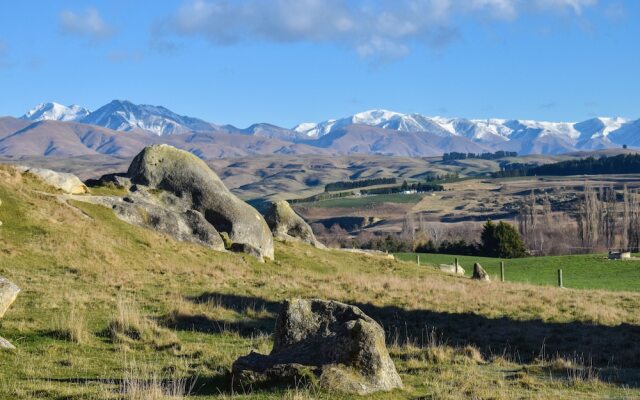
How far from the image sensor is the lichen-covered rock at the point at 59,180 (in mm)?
43781

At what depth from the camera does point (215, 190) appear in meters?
49.1

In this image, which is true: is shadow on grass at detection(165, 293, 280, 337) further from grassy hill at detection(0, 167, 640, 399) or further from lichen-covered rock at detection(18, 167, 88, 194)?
lichen-covered rock at detection(18, 167, 88, 194)

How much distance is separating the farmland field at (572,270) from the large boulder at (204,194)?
18.8m

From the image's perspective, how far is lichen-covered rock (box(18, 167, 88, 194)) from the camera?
43.8 m

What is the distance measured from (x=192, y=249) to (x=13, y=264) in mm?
12854

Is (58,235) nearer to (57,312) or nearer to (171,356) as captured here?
(57,312)

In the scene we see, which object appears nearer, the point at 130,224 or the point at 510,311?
the point at 510,311

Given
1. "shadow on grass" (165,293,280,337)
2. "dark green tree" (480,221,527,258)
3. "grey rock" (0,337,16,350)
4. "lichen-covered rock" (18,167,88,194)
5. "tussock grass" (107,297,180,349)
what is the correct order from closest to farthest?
"grey rock" (0,337,16,350) < "tussock grass" (107,297,180,349) < "shadow on grass" (165,293,280,337) < "lichen-covered rock" (18,167,88,194) < "dark green tree" (480,221,527,258)

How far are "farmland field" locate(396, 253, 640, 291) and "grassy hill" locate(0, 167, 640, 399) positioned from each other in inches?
642

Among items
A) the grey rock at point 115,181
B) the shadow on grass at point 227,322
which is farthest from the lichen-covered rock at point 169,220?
the shadow on grass at point 227,322

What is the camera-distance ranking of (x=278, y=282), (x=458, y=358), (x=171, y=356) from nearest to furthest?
(x=171, y=356)
(x=458, y=358)
(x=278, y=282)

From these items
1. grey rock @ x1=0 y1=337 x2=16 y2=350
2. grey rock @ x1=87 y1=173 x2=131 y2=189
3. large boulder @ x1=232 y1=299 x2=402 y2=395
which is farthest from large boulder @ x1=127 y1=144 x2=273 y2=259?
large boulder @ x1=232 y1=299 x2=402 y2=395

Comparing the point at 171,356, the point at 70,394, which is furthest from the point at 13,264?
the point at 70,394

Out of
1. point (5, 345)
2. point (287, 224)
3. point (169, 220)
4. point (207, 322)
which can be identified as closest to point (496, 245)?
point (287, 224)
